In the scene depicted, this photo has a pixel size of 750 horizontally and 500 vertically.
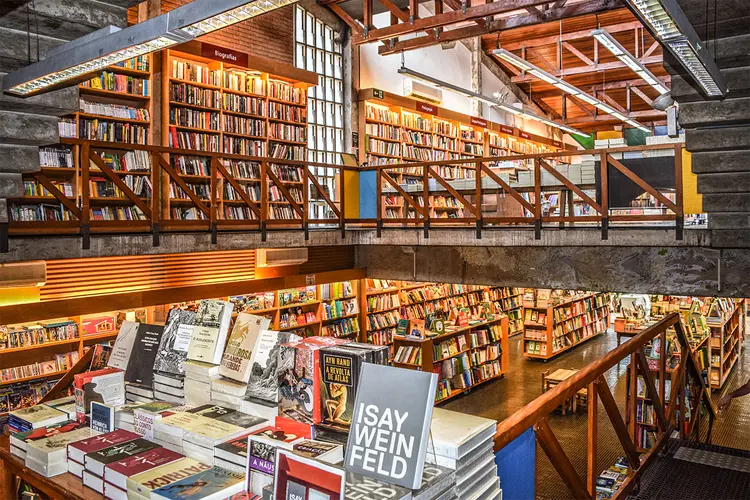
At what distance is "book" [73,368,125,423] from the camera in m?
2.54

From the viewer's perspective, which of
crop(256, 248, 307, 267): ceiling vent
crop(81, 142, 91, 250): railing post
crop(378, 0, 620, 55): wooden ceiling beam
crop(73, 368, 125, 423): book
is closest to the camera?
crop(73, 368, 125, 423): book

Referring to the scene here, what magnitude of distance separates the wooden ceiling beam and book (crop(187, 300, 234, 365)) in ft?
23.7

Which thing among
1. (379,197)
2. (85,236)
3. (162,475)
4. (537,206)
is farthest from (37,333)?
(537,206)

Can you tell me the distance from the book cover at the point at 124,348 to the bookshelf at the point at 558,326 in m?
9.67

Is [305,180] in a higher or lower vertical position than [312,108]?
lower

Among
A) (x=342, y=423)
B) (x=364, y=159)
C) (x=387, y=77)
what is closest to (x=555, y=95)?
(x=387, y=77)

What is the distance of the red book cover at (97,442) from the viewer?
208 centimetres

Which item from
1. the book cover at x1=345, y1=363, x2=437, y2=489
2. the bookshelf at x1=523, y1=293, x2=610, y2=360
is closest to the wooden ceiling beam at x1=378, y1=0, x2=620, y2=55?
the bookshelf at x1=523, y1=293, x2=610, y2=360

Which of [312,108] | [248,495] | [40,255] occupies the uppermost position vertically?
[312,108]

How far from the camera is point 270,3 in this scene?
272 cm

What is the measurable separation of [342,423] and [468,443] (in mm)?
455

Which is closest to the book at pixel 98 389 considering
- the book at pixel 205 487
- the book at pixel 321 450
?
the book at pixel 205 487

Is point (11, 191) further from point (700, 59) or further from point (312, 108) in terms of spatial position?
point (312, 108)

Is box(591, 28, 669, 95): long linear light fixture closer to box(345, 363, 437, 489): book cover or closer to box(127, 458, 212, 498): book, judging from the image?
box(345, 363, 437, 489): book cover
